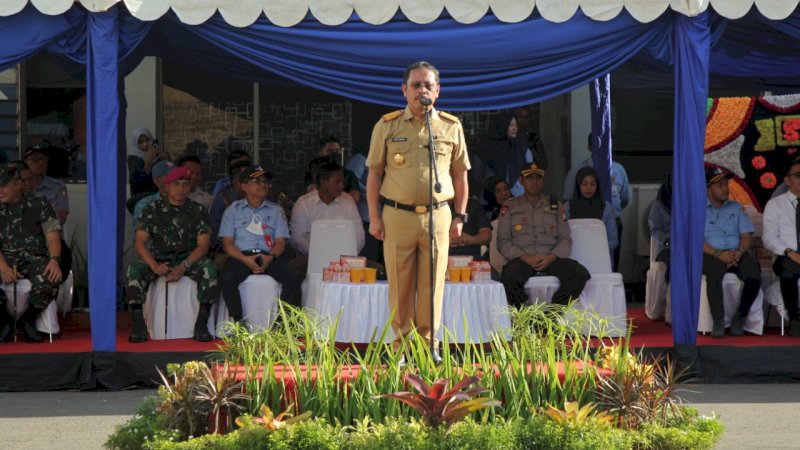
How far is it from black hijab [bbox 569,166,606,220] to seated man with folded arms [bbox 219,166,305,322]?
7.82 feet

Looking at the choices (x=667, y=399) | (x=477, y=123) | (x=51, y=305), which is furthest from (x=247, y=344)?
(x=477, y=123)

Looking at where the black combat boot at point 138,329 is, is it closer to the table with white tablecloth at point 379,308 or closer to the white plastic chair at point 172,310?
the white plastic chair at point 172,310

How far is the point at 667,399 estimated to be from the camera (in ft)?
20.7

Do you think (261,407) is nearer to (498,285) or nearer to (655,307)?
(498,285)

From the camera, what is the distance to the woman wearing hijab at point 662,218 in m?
11.1

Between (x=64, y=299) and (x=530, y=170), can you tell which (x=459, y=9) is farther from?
(x=64, y=299)

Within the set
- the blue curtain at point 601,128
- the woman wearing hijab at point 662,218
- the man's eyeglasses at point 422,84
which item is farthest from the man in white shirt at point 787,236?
the man's eyeglasses at point 422,84

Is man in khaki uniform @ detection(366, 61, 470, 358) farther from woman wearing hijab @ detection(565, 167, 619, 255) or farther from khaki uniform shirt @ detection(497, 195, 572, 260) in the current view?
woman wearing hijab @ detection(565, 167, 619, 255)

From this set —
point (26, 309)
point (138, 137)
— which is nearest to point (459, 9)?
point (26, 309)

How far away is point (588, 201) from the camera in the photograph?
11203 mm

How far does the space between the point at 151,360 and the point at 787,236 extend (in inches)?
191

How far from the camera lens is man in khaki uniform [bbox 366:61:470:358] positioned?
7402 millimetres

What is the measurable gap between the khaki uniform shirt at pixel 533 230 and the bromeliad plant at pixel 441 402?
4.58 meters

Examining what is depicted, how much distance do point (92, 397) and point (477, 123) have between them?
236 inches
